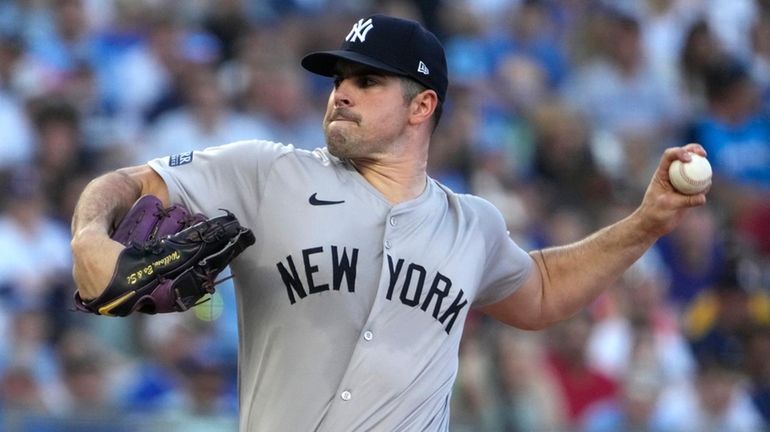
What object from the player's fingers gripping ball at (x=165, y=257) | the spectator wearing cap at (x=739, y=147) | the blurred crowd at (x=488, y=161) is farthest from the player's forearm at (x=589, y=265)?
the spectator wearing cap at (x=739, y=147)

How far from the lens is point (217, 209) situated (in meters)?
3.78

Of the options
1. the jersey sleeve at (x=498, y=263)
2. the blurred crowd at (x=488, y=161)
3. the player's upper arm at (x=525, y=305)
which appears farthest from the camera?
the blurred crowd at (x=488, y=161)

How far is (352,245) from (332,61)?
59 centimetres

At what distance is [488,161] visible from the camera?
29.6ft

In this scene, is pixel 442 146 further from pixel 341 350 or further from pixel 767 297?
pixel 341 350

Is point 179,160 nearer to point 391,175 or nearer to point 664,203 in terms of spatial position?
point 391,175

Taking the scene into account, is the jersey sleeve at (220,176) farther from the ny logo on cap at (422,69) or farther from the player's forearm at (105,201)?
the ny logo on cap at (422,69)

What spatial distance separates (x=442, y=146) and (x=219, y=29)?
1.67 metres

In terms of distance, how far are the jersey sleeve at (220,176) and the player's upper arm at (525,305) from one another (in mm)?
935

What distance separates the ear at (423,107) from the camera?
161 inches

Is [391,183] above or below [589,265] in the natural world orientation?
above

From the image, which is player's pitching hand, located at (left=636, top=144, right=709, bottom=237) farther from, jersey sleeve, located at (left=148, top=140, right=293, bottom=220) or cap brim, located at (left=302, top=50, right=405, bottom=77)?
jersey sleeve, located at (left=148, top=140, right=293, bottom=220)

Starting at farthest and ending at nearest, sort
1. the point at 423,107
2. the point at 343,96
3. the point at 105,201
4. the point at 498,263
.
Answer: the point at 498,263 < the point at 423,107 < the point at 343,96 < the point at 105,201

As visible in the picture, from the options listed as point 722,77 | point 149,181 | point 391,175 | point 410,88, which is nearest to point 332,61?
point 410,88
